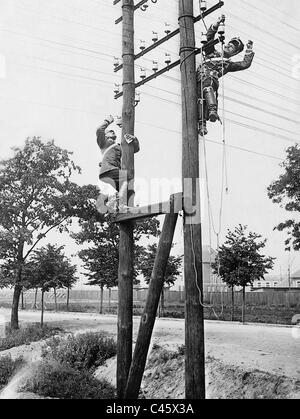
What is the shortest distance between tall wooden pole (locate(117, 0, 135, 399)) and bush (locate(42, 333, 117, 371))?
4.82 m

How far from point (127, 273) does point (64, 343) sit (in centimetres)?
675

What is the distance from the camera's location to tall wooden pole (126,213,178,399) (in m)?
5.95

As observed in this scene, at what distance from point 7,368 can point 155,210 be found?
7783mm

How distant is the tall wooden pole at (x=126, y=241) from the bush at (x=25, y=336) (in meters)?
9.63

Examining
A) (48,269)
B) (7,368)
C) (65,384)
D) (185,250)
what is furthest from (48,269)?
(185,250)

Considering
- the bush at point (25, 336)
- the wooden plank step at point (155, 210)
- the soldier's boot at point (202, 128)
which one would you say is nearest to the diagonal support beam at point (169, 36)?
the soldier's boot at point (202, 128)

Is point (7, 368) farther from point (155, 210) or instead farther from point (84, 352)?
point (155, 210)

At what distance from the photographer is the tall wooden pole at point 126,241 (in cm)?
679

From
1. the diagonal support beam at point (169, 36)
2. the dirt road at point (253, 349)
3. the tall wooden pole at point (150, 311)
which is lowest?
the dirt road at point (253, 349)

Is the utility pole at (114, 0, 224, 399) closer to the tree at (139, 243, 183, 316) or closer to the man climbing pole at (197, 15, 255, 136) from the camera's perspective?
the man climbing pole at (197, 15, 255, 136)

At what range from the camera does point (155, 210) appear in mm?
6211

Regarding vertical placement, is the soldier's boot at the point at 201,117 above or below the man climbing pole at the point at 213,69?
below

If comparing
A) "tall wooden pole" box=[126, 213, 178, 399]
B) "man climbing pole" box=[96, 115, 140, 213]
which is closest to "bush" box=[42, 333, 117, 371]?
"tall wooden pole" box=[126, 213, 178, 399]

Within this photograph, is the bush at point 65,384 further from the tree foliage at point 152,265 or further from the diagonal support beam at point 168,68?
the tree foliage at point 152,265
